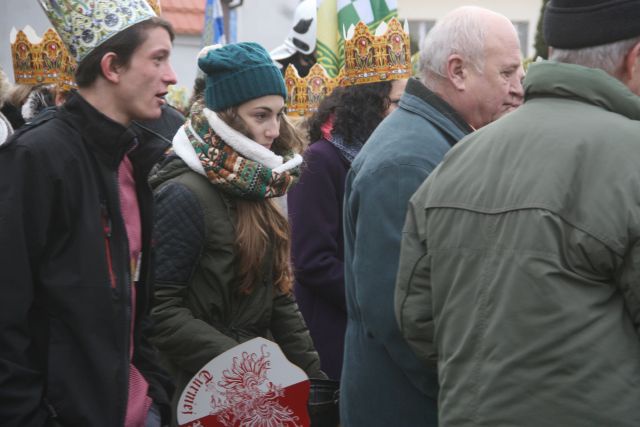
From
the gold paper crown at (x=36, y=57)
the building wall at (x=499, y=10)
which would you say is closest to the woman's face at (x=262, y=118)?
the gold paper crown at (x=36, y=57)

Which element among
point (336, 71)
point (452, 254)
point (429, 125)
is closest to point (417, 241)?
point (452, 254)

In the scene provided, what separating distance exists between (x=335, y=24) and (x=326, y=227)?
2773 mm

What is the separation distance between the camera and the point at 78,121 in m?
2.84

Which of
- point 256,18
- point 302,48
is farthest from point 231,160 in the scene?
point 256,18

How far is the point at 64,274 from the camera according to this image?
2.69 m

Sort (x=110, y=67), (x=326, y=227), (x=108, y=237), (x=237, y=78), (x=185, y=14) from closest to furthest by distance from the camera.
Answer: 1. (x=108, y=237)
2. (x=110, y=67)
3. (x=237, y=78)
4. (x=326, y=227)
5. (x=185, y=14)

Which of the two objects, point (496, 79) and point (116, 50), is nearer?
point (116, 50)

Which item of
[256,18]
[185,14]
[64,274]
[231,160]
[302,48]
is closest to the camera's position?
[64,274]

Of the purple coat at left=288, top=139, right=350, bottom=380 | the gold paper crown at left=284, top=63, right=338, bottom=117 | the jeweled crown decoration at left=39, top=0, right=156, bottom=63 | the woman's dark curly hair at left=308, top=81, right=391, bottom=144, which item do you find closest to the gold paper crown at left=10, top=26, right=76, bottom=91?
the gold paper crown at left=284, top=63, right=338, bottom=117

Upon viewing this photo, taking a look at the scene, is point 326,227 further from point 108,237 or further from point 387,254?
point 108,237

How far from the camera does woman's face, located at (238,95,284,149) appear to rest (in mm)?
3840

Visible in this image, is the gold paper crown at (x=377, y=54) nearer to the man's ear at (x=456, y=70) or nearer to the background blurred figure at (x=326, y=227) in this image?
the background blurred figure at (x=326, y=227)

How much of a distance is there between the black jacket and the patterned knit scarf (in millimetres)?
837

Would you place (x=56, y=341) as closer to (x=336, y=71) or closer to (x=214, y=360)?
(x=214, y=360)
